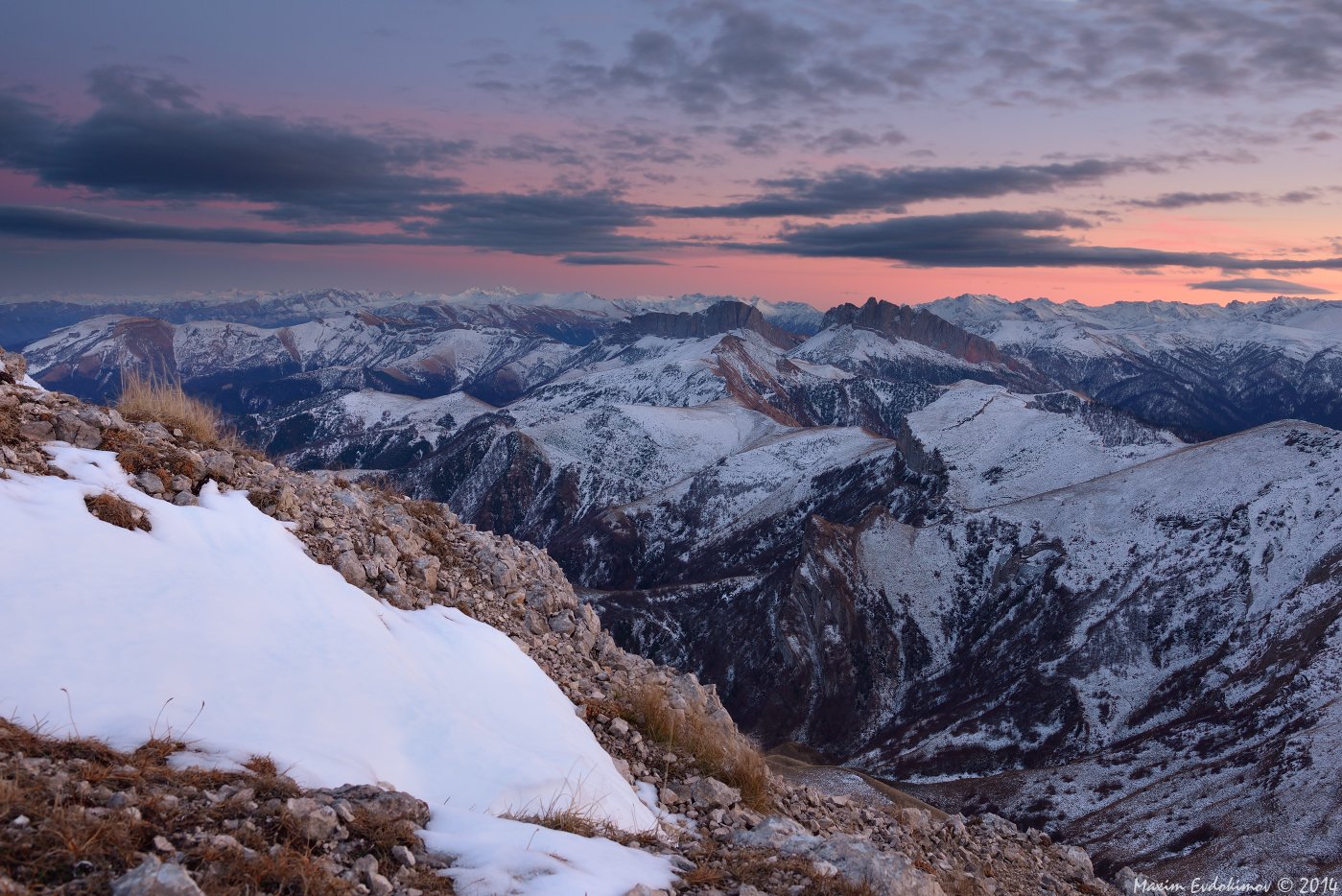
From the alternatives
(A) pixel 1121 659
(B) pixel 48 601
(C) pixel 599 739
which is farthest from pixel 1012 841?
(A) pixel 1121 659

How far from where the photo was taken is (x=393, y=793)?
6738mm

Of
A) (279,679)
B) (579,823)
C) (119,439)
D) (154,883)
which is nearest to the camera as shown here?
(154,883)

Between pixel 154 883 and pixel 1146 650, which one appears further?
pixel 1146 650

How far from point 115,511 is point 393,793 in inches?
241

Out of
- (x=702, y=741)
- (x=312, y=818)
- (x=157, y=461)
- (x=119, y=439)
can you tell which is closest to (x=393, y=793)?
(x=312, y=818)

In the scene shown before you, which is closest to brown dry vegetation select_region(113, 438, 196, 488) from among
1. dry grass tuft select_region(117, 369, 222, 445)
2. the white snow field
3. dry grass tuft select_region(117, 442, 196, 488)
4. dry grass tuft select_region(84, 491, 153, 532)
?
dry grass tuft select_region(117, 442, 196, 488)

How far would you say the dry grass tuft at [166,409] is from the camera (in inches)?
537

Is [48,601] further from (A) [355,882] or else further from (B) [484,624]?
(B) [484,624]

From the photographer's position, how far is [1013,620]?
341ft

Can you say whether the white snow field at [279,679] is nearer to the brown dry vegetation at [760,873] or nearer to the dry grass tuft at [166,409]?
the brown dry vegetation at [760,873]

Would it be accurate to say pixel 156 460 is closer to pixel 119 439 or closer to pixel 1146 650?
pixel 119 439

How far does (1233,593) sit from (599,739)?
344 feet

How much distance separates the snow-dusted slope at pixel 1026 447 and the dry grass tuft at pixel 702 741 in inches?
5240

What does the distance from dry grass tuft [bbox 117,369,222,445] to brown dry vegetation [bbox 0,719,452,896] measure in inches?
359
